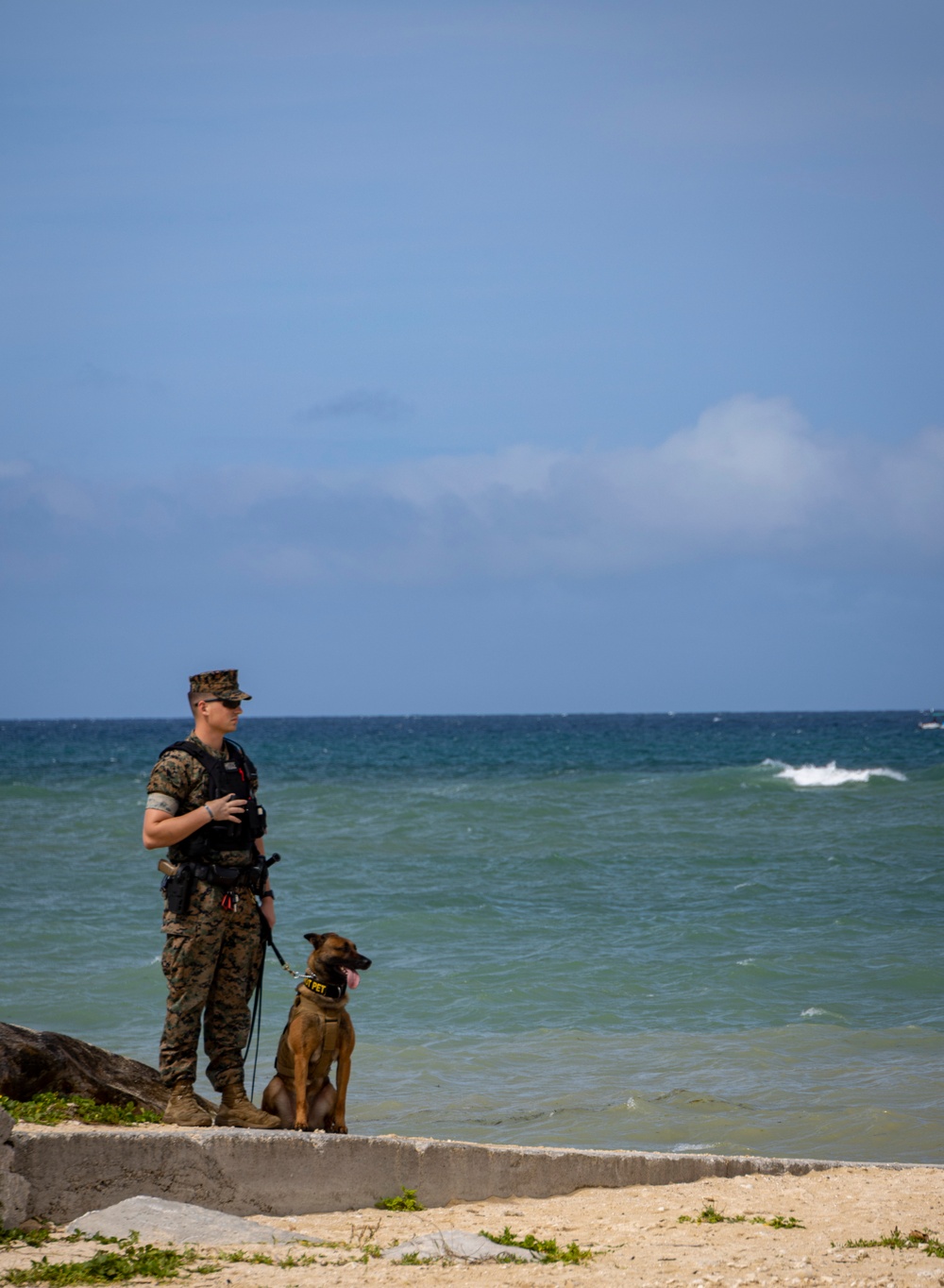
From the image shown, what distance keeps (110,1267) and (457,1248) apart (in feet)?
3.76

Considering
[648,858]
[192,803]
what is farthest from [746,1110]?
[648,858]

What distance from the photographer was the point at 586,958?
42.2 ft

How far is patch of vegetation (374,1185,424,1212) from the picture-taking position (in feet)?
16.9

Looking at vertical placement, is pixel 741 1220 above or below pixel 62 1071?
below

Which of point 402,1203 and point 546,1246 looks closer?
point 546,1246

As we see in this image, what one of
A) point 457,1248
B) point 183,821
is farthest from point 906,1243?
point 183,821

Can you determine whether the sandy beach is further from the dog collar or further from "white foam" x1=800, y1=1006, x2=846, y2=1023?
"white foam" x1=800, y1=1006, x2=846, y2=1023

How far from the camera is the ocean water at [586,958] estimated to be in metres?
8.18

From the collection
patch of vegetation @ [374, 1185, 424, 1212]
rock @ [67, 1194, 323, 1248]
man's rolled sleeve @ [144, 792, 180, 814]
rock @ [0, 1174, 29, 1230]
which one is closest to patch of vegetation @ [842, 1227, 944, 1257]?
patch of vegetation @ [374, 1185, 424, 1212]

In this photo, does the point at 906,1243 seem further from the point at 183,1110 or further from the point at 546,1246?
the point at 183,1110

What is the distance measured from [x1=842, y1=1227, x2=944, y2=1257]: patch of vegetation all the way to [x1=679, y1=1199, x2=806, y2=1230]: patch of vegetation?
0.91ft

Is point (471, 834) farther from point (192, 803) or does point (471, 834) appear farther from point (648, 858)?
point (192, 803)

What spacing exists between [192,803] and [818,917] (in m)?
11.2

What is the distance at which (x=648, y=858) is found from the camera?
20453 mm
